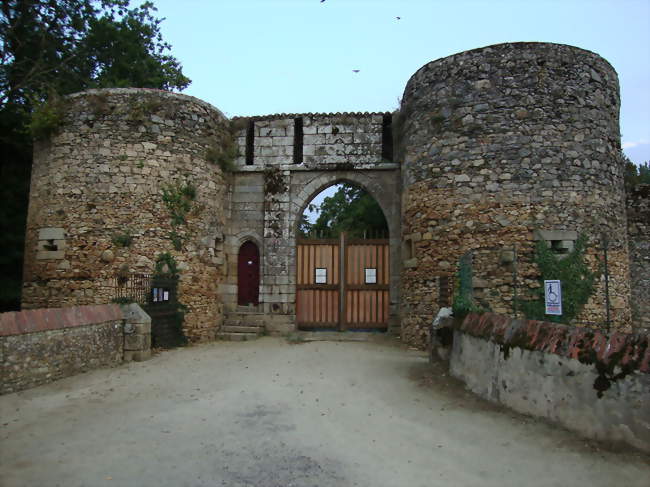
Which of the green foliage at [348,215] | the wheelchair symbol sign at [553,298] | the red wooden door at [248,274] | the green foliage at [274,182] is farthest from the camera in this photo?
the green foliage at [348,215]

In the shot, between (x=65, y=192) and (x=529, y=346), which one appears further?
(x=65, y=192)

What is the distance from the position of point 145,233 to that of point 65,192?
1.72m

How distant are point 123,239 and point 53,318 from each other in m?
3.11

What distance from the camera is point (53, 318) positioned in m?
6.64

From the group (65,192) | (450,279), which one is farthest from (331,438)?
(65,192)

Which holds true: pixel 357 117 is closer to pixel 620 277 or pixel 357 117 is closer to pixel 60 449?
pixel 620 277

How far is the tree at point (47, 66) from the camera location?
1186 cm

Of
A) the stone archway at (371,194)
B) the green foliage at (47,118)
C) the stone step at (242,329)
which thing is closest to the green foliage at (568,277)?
the stone archway at (371,194)

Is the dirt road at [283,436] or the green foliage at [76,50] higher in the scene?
the green foliage at [76,50]

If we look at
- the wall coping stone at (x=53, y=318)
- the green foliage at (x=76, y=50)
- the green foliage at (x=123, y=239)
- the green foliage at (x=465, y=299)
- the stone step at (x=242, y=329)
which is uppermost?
the green foliage at (x=76, y=50)

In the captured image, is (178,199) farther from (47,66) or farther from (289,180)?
(47,66)

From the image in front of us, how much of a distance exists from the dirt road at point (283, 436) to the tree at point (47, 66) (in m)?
6.65

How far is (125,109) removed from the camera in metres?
9.89

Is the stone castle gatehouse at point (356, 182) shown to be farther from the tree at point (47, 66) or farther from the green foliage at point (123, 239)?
the tree at point (47, 66)
